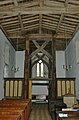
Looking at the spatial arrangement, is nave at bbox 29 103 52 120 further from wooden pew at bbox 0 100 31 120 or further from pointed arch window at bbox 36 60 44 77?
pointed arch window at bbox 36 60 44 77

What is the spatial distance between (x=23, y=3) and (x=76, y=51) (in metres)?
4.28

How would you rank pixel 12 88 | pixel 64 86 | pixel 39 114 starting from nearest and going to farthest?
pixel 39 114
pixel 64 86
pixel 12 88

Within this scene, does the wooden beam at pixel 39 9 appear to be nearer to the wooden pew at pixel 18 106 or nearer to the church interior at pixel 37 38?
the church interior at pixel 37 38

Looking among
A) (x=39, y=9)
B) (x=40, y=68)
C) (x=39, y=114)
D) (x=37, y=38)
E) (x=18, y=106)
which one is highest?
(x=39, y=9)

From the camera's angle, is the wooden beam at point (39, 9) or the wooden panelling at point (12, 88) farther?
the wooden panelling at point (12, 88)

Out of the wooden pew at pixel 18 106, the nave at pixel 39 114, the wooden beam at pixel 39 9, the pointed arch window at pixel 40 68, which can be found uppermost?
the wooden beam at pixel 39 9

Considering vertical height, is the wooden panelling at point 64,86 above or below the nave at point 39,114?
above

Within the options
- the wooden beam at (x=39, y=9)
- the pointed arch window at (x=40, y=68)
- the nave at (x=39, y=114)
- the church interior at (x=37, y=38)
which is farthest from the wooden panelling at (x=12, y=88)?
the pointed arch window at (x=40, y=68)

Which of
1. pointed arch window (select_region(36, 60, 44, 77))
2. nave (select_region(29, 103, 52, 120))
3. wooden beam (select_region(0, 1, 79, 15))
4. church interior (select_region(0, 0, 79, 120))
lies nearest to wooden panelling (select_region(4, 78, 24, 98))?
church interior (select_region(0, 0, 79, 120))

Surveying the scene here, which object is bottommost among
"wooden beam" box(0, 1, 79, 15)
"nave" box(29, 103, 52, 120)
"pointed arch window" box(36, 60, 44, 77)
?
"nave" box(29, 103, 52, 120)

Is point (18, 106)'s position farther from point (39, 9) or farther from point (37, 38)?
point (37, 38)

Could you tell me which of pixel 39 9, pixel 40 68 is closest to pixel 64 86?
pixel 39 9

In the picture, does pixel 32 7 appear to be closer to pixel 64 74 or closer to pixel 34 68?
pixel 64 74

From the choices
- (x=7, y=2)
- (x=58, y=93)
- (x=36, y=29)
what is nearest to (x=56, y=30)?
(x=36, y=29)
